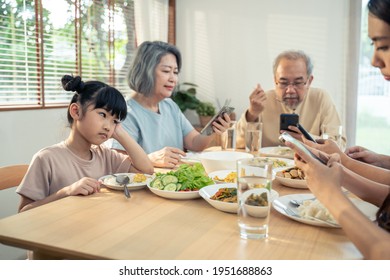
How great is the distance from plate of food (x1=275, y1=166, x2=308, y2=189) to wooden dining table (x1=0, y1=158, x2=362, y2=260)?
0.95 feet

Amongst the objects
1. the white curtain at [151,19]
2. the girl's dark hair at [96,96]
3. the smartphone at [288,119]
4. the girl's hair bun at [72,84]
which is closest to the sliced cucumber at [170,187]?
the girl's dark hair at [96,96]

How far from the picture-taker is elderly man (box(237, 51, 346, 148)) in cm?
246

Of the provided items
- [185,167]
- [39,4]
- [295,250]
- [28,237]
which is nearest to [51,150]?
[185,167]

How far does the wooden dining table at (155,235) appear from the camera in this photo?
77 cm

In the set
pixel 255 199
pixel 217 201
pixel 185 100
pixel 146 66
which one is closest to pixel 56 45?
pixel 146 66

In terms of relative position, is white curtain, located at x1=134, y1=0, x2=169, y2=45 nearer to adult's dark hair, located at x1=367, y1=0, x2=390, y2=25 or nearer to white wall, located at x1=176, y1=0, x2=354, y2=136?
white wall, located at x1=176, y1=0, x2=354, y2=136

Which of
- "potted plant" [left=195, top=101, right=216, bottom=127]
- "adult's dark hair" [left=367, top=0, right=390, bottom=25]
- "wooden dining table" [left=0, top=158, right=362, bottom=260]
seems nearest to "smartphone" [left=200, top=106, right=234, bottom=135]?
"wooden dining table" [left=0, top=158, right=362, bottom=260]

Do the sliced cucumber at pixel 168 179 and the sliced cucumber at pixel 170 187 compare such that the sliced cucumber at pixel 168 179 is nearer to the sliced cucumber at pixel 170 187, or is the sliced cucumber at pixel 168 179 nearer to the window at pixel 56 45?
the sliced cucumber at pixel 170 187

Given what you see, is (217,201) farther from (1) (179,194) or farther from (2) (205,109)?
(2) (205,109)

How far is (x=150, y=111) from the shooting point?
2.29 meters

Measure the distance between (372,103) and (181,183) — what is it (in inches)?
136

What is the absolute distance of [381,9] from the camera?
0.86 metres

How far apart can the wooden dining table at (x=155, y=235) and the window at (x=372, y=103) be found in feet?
11.2

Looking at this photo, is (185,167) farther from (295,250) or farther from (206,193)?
(295,250)
